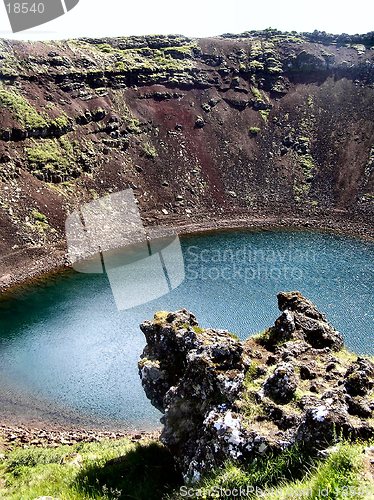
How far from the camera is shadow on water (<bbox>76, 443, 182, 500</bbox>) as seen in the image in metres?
12.1

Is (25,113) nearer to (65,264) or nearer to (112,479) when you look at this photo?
(65,264)

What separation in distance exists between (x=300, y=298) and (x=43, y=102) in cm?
6689

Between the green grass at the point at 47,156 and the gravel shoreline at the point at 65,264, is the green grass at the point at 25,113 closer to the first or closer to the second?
the green grass at the point at 47,156

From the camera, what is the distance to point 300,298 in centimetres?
1841

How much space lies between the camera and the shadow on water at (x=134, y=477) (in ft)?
39.9

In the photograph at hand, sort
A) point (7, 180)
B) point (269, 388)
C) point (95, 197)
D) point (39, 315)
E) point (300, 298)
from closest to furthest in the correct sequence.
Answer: point (269, 388), point (300, 298), point (39, 315), point (7, 180), point (95, 197)

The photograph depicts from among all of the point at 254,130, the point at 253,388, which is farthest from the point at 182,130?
the point at 253,388

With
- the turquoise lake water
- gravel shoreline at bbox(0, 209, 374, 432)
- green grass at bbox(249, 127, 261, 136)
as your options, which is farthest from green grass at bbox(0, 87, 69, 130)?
green grass at bbox(249, 127, 261, 136)

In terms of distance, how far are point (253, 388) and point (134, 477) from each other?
174 inches

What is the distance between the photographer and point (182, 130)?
274ft

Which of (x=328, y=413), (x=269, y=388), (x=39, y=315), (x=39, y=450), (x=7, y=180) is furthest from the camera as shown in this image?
(x=7, y=180)

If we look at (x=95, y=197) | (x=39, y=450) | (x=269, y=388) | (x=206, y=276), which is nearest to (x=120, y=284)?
(x=206, y=276)

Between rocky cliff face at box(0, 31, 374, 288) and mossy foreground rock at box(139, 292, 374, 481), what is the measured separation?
45962 mm

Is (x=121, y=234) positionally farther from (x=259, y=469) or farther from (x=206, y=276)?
(x=259, y=469)
